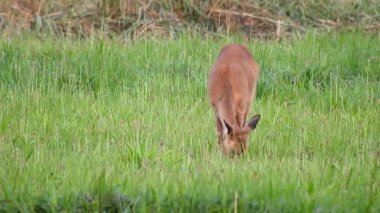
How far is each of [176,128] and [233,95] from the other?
67cm

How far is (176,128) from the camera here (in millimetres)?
10164

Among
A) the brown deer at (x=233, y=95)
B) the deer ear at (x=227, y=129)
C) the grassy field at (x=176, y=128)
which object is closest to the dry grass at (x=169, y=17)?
the grassy field at (x=176, y=128)

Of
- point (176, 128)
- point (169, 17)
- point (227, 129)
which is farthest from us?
point (169, 17)

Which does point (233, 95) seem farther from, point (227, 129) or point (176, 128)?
point (227, 129)

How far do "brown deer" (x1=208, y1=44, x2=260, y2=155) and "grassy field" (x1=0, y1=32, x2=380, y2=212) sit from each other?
224 millimetres

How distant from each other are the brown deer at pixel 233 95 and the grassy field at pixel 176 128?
0.74ft

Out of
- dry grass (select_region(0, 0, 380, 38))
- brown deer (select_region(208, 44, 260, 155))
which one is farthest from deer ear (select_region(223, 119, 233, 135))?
dry grass (select_region(0, 0, 380, 38))

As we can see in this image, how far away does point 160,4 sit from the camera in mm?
16359

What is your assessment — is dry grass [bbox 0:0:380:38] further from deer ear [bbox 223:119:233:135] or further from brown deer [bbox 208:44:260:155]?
deer ear [bbox 223:119:233:135]

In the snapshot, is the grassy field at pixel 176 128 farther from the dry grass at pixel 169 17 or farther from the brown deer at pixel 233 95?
the dry grass at pixel 169 17

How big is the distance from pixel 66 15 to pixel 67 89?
4.40 m

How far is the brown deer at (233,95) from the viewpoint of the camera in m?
9.37

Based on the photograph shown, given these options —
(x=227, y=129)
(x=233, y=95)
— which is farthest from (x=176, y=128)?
(x=227, y=129)

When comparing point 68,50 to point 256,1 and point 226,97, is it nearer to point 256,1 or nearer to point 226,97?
point 226,97
